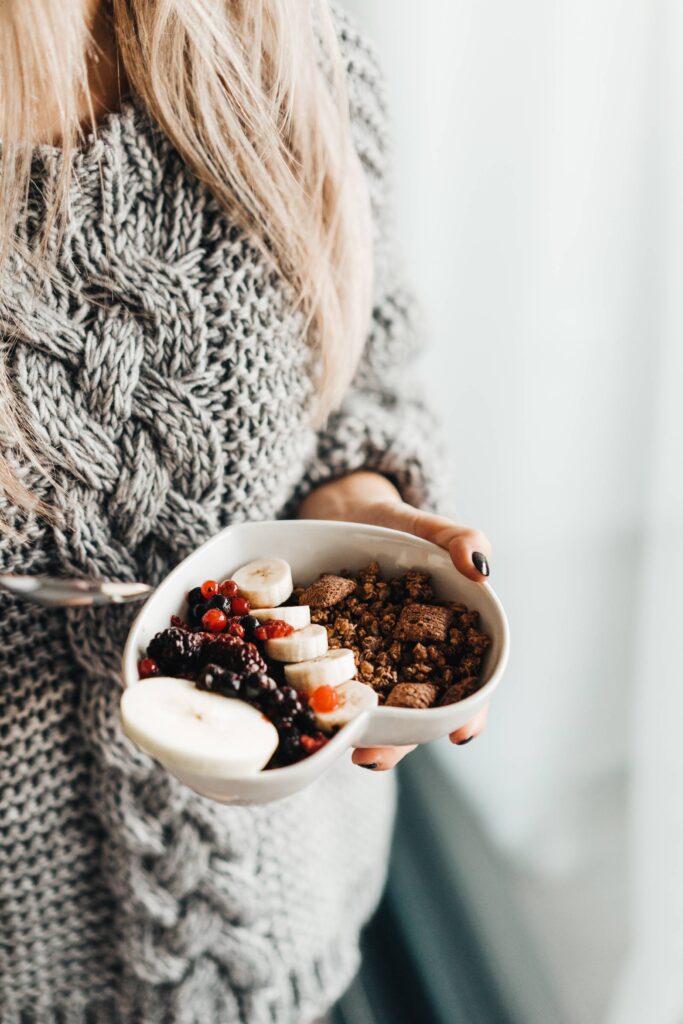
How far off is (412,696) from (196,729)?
5.7 inches

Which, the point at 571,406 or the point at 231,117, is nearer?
the point at 231,117

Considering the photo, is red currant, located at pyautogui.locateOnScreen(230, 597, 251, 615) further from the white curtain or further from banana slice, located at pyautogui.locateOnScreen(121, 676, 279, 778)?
the white curtain

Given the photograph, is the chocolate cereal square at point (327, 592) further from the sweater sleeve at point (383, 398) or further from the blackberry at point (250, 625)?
the sweater sleeve at point (383, 398)

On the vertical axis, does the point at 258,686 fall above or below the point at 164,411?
below

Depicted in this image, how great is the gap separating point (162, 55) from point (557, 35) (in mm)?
422

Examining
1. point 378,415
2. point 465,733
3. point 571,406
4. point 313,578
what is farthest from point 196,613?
point 571,406

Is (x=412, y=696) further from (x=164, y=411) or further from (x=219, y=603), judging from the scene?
(x=164, y=411)

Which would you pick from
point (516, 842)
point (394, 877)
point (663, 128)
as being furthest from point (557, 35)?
point (394, 877)

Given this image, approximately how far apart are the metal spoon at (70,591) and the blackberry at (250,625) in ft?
0.27

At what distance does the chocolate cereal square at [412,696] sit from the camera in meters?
0.52

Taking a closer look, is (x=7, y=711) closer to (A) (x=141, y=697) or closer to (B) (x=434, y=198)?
(A) (x=141, y=697)

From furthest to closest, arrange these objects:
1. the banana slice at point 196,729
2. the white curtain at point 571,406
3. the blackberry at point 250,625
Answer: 1. the white curtain at point 571,406
2. the blackberry at point 250,625
3. the banana slice at point 196,729

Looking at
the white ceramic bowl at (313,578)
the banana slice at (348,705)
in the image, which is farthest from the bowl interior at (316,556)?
the banana slice at (348,705)

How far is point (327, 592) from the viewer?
23.7 inches
